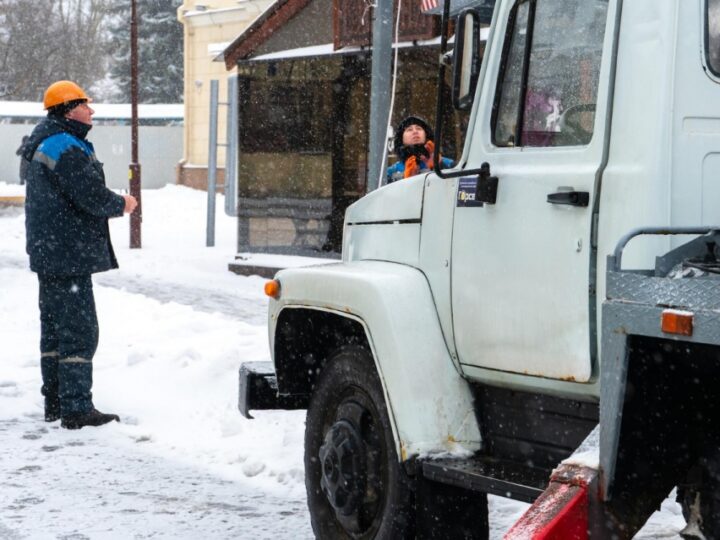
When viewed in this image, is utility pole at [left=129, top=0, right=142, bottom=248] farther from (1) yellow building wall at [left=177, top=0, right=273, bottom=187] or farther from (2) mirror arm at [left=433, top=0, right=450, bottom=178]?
(2) mirror arm at [left=433, top=0, right=450, bottom=178]

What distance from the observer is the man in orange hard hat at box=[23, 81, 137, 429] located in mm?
7996

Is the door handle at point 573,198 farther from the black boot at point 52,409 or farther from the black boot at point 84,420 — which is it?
the black boot at point 52,409

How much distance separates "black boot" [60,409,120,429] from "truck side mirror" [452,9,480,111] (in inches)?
173

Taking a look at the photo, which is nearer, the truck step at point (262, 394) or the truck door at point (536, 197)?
the truck door at point (536, 197)

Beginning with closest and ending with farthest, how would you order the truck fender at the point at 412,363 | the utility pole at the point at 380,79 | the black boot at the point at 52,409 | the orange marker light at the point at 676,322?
1. the orange marker light at the point at 676,322
2. the truck fender at the point at 412,363
3. the black boot at the point at 52,409
4. the utility pole at the point at 380,79

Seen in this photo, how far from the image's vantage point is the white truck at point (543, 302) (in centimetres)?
346

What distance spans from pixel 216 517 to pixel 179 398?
2.78 metres

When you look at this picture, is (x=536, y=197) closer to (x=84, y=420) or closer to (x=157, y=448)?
(x=157, y=448)

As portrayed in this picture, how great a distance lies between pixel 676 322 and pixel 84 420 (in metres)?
5.59

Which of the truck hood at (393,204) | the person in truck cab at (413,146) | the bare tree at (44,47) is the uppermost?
the bare tree at (44,47)

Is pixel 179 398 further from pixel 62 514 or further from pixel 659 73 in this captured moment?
pixel 659 73

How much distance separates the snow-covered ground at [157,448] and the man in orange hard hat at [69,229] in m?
0.39

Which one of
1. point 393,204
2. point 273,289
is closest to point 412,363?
point 393,204

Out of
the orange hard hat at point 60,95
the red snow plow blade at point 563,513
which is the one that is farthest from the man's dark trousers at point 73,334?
the red snow plow blade at point 563,513
